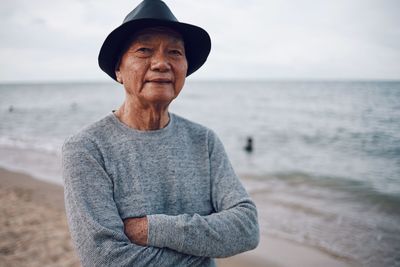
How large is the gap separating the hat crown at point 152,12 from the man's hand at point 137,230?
44.6 inches

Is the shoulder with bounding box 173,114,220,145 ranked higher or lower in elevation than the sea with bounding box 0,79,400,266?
higher

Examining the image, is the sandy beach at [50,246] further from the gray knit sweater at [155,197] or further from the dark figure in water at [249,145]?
the dark figure in water at [249,145]

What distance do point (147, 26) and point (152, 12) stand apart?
0.09 m

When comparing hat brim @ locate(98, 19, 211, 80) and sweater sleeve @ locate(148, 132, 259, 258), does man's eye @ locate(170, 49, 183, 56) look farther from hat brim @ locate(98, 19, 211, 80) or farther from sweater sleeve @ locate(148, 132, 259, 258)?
sweater sleeve @ locate(148, 132, 259, 258)

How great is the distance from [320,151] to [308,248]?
39.8ft

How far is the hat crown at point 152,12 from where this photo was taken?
1832 mm

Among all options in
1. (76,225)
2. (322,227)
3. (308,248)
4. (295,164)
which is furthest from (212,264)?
(295,164)

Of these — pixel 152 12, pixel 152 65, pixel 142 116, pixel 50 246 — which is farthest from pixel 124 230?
pixel 50 246

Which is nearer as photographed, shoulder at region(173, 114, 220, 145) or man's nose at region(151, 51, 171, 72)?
man's nose at region(151, 51, 171, 72)

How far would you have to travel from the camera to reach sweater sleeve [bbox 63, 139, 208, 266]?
159 cm

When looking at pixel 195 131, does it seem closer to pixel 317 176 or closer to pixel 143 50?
pixel 143 50

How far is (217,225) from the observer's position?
1801 mm

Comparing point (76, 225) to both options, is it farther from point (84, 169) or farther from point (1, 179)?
point (1, 179)

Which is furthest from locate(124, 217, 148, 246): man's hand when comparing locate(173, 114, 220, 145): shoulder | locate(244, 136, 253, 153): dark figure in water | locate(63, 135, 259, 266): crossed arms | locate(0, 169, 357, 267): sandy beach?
locate(244, 136, 253, 153): dark figure in water
